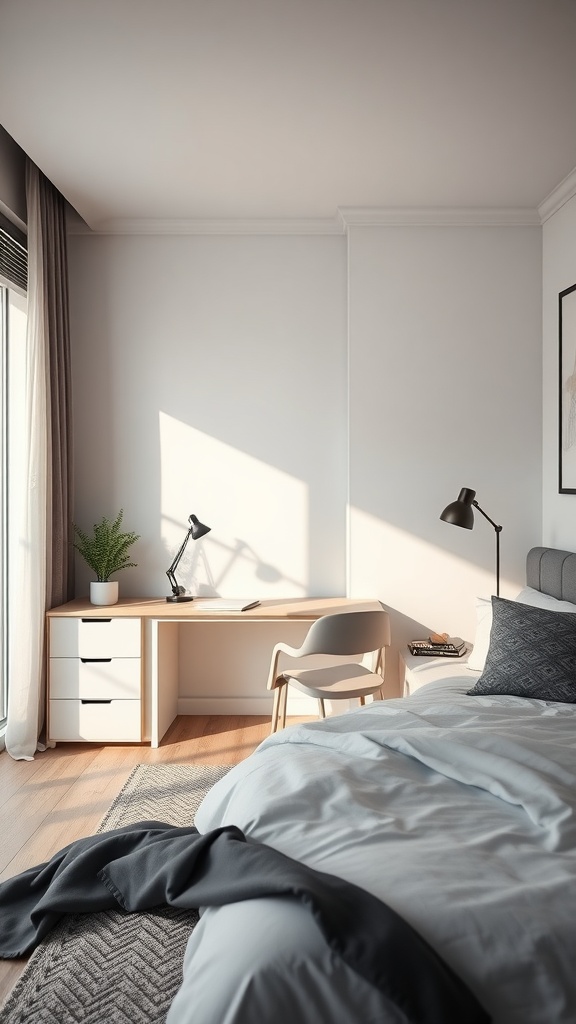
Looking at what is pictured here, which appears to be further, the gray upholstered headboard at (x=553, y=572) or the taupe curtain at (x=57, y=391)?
the taupe curtain at (x=57, y=391)

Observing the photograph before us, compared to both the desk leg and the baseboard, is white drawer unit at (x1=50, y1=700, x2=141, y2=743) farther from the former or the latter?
the baseboard

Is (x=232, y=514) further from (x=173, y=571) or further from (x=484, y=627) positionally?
(x=484, y=627)

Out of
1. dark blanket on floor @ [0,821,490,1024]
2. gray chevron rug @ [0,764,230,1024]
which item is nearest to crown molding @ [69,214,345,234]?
dark blanket on floor @ [0,821,490,1024]

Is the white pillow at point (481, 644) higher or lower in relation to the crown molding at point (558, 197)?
lower

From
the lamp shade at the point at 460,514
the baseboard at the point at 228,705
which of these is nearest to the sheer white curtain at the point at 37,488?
the baseboard at the point at 228,705

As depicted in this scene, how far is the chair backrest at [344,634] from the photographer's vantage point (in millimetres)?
3234

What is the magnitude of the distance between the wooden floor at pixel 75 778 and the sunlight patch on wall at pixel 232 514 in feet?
2.51

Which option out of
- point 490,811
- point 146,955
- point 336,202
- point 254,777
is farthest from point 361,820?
point 336,202

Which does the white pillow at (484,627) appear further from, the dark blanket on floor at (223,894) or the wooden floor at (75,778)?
the dark blanket on floor at (223,894)

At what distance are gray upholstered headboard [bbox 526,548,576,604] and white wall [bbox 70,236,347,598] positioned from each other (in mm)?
1012

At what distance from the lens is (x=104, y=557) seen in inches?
156

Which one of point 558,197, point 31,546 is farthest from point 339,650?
point 558,197

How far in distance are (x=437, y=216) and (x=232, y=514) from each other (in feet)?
6.30

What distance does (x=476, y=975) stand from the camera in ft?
3.89
